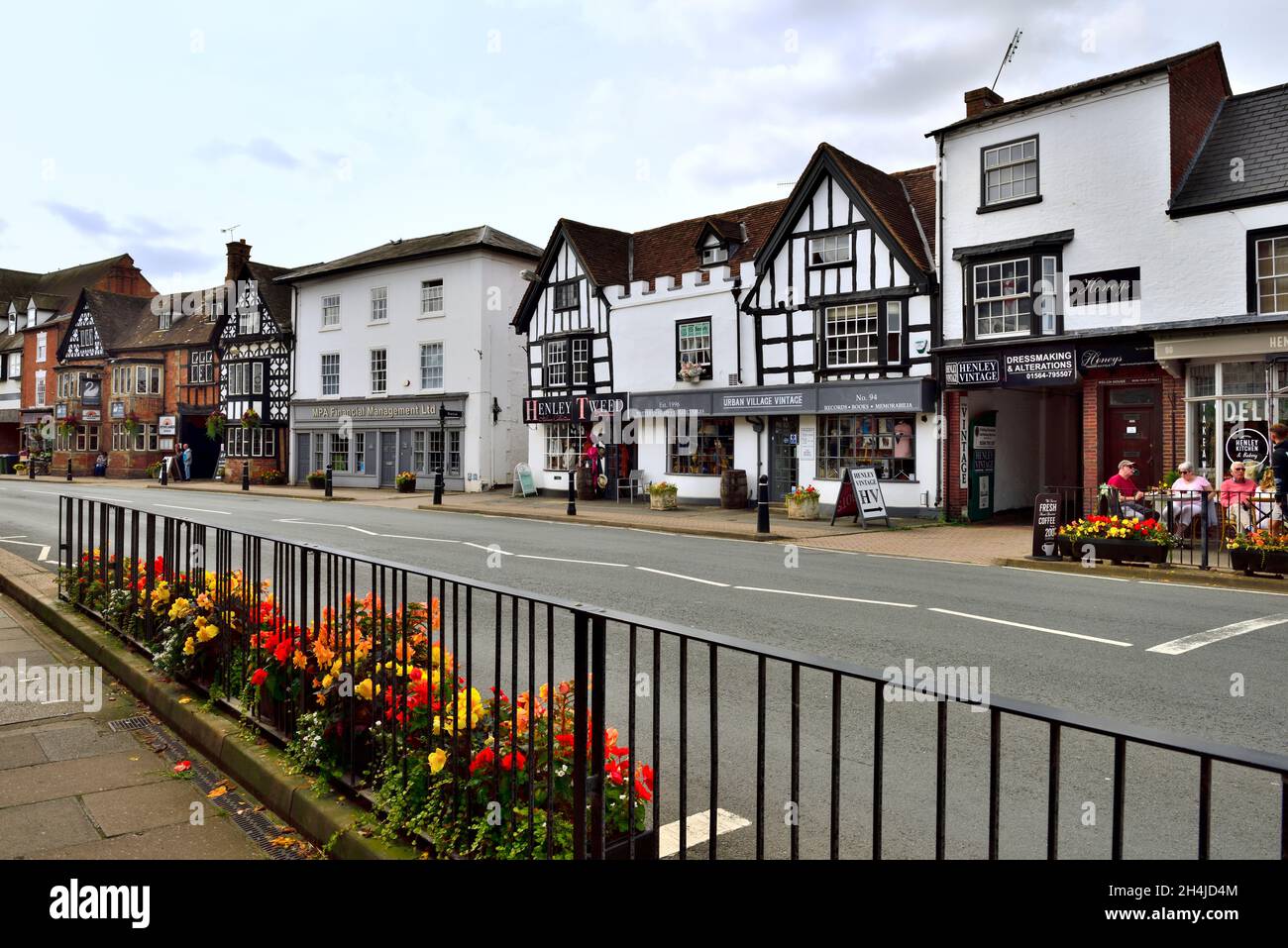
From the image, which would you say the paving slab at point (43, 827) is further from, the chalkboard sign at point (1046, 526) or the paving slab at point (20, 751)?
the chalkboard sign at point (1046, 526)

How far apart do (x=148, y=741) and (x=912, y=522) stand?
18716mm

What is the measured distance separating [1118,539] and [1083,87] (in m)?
11.1

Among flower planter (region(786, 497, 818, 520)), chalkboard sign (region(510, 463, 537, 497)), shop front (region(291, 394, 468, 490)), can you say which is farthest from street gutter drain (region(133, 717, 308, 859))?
shop front (region(291, 394, 468, 490))

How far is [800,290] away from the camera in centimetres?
2456

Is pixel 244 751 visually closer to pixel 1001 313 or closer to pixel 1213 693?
pixel 1213 693

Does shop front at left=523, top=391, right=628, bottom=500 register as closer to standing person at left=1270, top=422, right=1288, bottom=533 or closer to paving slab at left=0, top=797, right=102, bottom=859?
standing person at left=1270, top=422, right=1288, bottom=533

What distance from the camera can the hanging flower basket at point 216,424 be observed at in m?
44.3

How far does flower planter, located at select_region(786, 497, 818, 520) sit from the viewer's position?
22469 mm

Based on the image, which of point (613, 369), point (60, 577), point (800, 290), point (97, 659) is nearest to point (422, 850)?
point (97, 659)

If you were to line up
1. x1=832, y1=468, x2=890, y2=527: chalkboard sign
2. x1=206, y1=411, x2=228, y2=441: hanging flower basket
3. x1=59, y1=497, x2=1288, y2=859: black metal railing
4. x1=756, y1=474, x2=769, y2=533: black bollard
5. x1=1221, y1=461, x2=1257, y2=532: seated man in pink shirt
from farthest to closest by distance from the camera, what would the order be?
1. x1=206, y1=411, x2=228, y2=441: hanging flower basket
2. x1=832, y1=468, x2=890, y2=527: chalkboard sign
3. x1=756, y1=474, x2=769, y2=533: black bollard
4. x1=1221, y1=461, x2=1257, y2=532: seated man in pink shirt
5. x1=59, y1=497, x2=1288, y2=859: black metal railing

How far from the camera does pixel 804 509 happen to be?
74.0ft

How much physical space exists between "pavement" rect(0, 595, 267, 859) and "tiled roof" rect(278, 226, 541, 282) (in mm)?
31083

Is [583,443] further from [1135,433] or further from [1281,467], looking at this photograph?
[1281,467]

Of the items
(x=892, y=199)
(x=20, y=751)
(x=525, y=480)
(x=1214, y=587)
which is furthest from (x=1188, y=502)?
(x=525, y=480)
